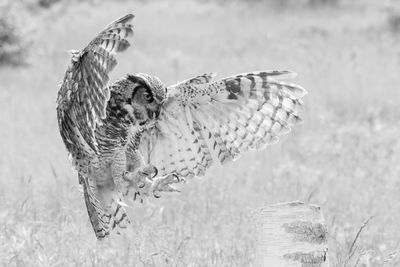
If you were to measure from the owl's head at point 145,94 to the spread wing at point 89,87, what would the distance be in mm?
297

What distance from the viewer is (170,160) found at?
4.74 meters

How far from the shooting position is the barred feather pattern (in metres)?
3.37

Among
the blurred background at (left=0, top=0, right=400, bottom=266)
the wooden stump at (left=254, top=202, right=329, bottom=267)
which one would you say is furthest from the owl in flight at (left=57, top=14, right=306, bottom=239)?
the wooden stump at (left=254, top=202, right=329, bottom=267)

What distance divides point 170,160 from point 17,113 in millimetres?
5337

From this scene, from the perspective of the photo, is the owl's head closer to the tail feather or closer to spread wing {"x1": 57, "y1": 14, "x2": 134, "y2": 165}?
spread wing {"x1": 57, "y1": 14, "x2": 134, "y2": 165}

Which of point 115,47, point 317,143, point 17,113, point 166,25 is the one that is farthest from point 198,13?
point 115,47

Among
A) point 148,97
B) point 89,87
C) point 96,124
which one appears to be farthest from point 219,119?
point 89,87

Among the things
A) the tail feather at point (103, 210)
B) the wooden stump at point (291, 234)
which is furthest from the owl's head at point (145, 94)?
the wooden stump at point (291, 234)

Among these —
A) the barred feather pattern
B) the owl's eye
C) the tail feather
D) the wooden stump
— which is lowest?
the wooden stump

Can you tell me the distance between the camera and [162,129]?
15.2 ft

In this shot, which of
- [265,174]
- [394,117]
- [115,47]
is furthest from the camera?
[394,117]

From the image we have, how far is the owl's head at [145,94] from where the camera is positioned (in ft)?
13.5

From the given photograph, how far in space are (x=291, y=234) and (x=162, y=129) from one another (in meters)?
1.51

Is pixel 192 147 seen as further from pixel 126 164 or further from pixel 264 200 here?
pixel 264 200
